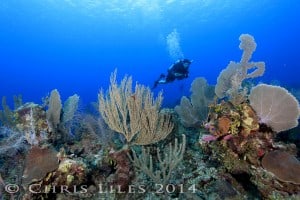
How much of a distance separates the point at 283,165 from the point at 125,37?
6964cm

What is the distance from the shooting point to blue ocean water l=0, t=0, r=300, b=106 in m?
47.2

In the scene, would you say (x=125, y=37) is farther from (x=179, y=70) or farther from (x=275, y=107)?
(x=275, y=107)

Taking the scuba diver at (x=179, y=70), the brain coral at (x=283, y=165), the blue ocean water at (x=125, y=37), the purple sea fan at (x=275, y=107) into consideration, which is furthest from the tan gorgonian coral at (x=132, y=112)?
the blue ocean water at (x=125, y=37)

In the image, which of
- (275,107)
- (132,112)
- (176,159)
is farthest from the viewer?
(132,112)

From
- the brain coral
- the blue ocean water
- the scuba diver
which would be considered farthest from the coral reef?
the blue ocean water

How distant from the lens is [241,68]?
18.1 feet

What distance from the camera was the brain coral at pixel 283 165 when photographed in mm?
4121

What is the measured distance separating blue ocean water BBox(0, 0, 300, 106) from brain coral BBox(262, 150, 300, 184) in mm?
12931

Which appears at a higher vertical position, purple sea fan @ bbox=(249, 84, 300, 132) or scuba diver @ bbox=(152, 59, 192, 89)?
scuba diver @ bbox=(152, 59, 192, 89)

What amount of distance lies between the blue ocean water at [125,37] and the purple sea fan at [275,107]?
499 inches

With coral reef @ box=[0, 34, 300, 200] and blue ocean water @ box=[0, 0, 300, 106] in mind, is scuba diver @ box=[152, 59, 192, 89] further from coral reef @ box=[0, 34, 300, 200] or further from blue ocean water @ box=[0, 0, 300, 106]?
blue ocean water @ box=[0, 0, 300, 106]

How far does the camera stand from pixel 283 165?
425 cm

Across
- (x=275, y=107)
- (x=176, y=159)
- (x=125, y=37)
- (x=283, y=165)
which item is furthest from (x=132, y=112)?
(x=125, y=37)

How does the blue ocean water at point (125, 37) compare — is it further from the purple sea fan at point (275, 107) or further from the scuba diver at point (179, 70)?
the purple sea fan at point (275, 107)
